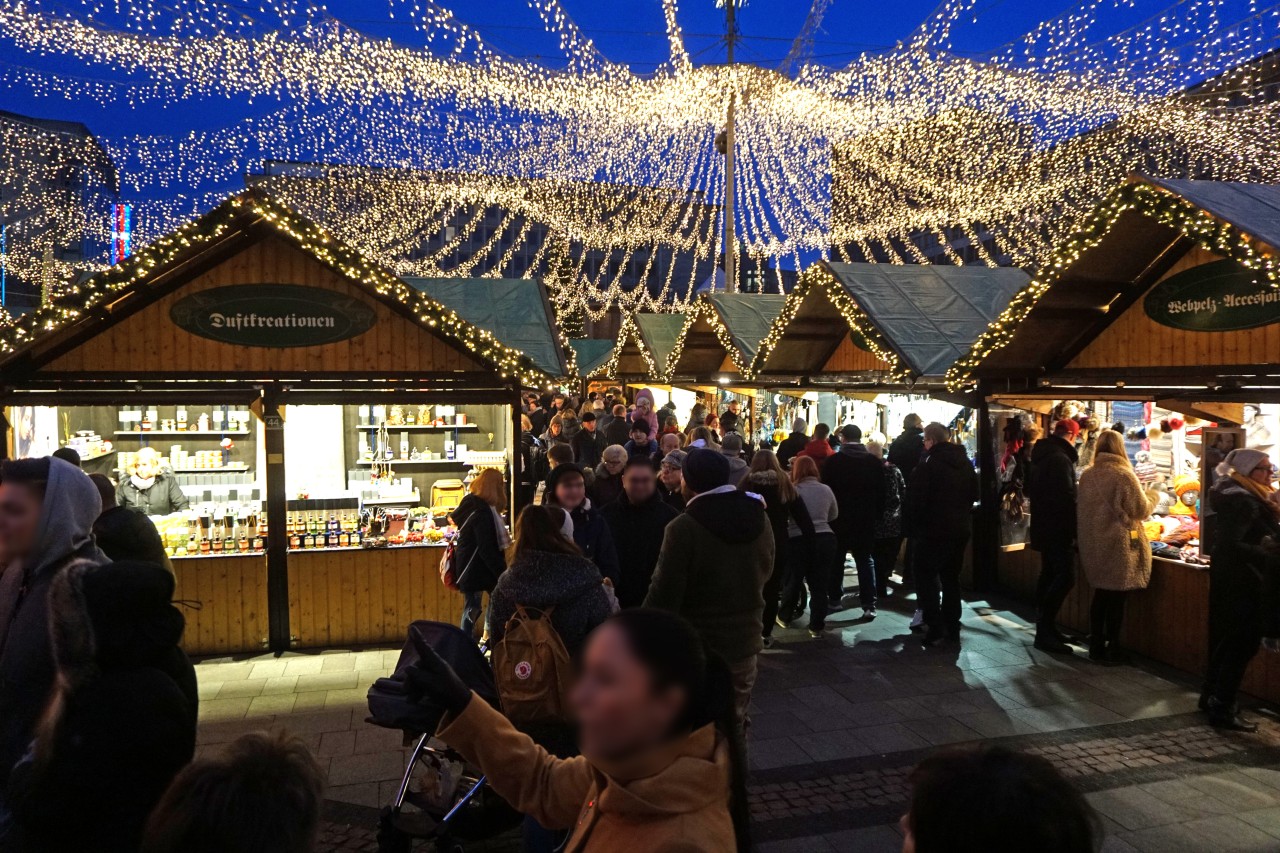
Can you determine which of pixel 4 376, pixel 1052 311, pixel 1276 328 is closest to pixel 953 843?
pixel 1276 328

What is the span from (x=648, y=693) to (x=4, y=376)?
→ 778 cm

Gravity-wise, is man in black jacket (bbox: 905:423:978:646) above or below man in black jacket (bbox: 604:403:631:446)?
below

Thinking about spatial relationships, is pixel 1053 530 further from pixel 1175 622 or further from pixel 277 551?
pixel 277 551

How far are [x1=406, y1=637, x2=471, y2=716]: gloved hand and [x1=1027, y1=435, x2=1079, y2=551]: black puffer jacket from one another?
278 inches

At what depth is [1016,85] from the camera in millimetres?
11898

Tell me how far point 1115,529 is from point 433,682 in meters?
6.87

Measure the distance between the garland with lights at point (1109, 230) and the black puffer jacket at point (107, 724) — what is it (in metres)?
6.60

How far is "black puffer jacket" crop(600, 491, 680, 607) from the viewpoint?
6004 millimetres

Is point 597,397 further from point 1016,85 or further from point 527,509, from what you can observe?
point 527,509

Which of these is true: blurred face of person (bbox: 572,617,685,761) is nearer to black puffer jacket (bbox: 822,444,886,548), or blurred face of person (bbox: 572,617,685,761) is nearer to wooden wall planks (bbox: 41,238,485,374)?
wooden wall planks (bbox: 41,238,485,374)

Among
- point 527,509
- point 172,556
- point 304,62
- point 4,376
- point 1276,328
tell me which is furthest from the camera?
point 304,62

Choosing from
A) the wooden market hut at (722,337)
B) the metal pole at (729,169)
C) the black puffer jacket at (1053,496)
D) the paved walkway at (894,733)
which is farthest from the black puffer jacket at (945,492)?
the metal pole at (729,169)

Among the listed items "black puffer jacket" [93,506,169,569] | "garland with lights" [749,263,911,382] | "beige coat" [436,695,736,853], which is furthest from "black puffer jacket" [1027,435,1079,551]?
"black puffer jacket" [93,506,169,569]

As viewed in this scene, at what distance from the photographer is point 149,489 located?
803 centimetres
